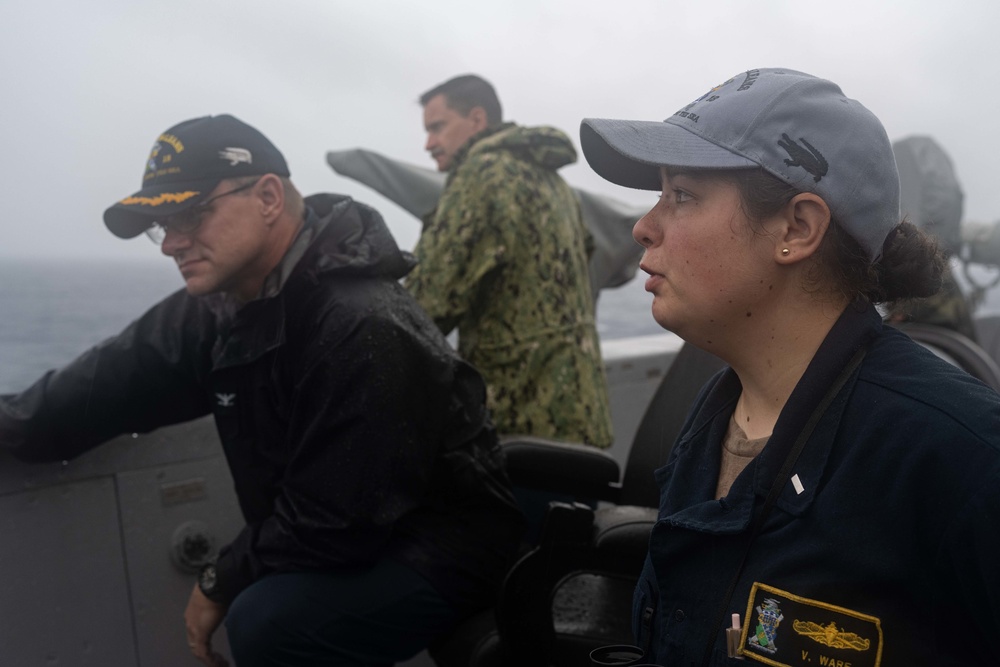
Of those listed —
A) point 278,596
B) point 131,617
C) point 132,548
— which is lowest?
point 131,617

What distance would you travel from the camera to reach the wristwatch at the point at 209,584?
1.73 metres

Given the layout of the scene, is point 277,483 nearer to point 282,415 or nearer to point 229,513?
point 282,415

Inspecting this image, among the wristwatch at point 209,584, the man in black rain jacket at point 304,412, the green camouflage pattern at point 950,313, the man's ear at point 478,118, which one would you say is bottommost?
the green camouflage pattern at point 950,313

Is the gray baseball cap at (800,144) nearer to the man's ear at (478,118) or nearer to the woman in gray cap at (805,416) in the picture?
the woman in gray cap at (805,416)

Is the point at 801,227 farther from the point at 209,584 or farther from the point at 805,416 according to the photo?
the point at 209,584

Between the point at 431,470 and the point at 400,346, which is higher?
the point at 400,346

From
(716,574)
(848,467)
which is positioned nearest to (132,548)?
(716,574)

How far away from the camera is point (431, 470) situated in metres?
1.70

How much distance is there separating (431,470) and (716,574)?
79cm

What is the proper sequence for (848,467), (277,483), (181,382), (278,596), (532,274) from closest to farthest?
1. (848,467)
2. (278,596)
3. (277,483)
4. (181,382)
5. (532,274)

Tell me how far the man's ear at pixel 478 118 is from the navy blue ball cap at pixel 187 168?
1.23 meters

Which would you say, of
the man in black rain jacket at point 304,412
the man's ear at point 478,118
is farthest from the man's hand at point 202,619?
the man's ear at point 478,118

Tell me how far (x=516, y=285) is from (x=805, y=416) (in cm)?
148

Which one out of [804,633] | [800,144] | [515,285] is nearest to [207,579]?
[515,285]
